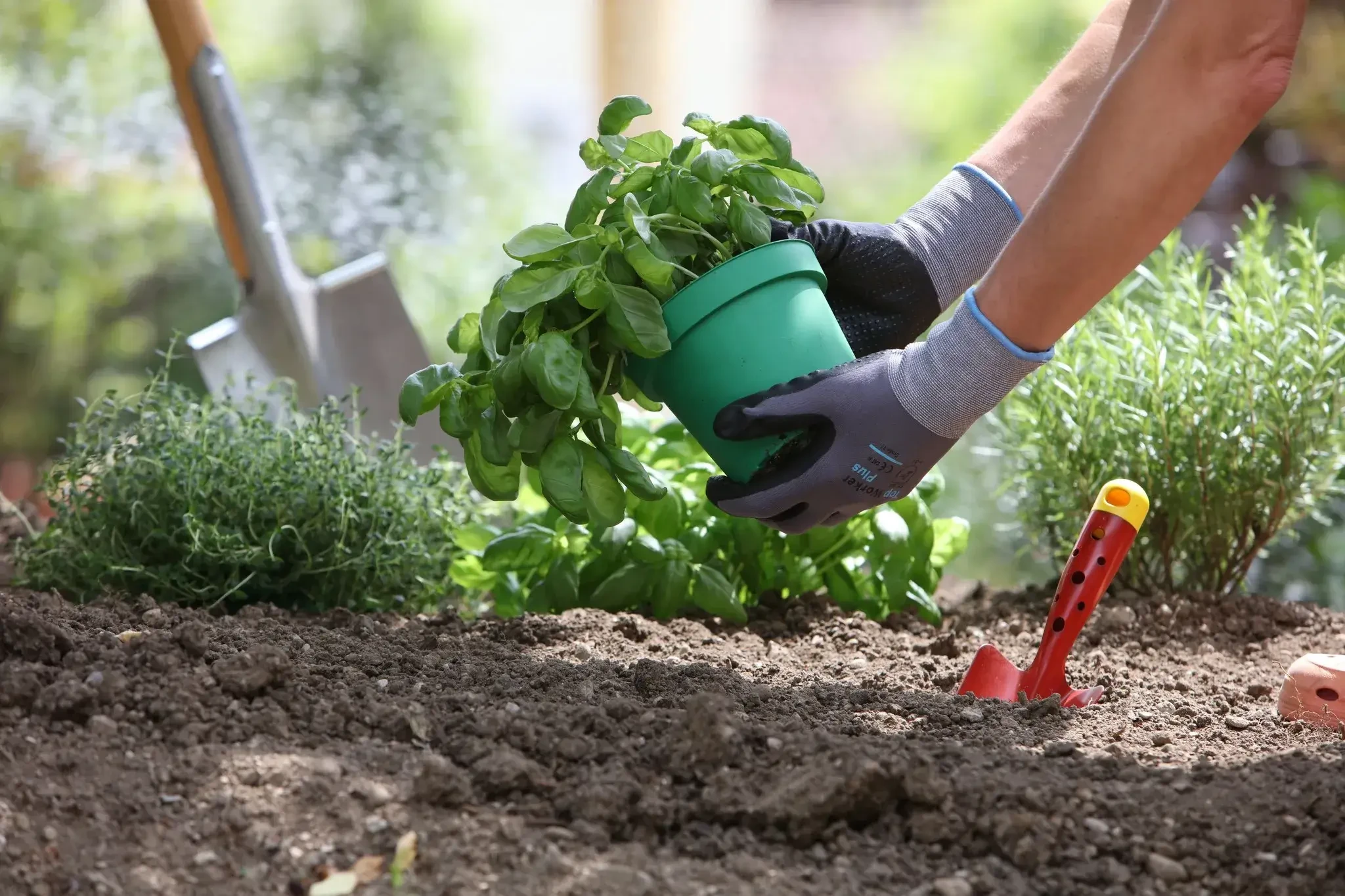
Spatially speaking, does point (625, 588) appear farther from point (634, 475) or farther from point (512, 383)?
point (512, 383)

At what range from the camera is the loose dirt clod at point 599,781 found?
851 mm

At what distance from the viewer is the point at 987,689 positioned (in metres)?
1.32

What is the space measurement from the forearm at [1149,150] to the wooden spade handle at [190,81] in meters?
1.55

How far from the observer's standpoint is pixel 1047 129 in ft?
4.88

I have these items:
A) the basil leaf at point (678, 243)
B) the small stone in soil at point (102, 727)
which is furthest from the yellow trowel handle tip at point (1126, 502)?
the small stone in soil at point (102, 727)

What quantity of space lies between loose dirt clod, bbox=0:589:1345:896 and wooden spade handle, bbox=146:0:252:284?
109cm

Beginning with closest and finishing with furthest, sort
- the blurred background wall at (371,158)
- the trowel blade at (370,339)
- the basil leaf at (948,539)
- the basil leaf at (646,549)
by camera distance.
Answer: the basil leaf at (646,549) → the basil leaf at (948,539) → the trowel blade at (370,339) → the blurred background wall at (371,158)

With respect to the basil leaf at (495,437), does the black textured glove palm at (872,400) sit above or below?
below

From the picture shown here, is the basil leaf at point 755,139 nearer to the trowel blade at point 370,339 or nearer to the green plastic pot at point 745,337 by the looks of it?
the green plastic pot at point 745,337

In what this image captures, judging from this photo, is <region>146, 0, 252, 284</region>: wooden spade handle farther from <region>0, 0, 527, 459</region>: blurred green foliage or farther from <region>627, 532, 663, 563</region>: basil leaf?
<region>627, 532, 663, 563</region>: basil leaf

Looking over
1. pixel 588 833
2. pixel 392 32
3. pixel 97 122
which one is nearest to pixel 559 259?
pixel 588 833

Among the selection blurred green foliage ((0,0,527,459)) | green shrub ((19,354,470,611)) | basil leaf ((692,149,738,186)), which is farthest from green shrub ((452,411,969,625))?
blurred green foliage ((0,0,527,459))

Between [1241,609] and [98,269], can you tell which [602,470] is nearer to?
[1241,609]

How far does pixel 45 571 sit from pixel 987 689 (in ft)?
3.90
